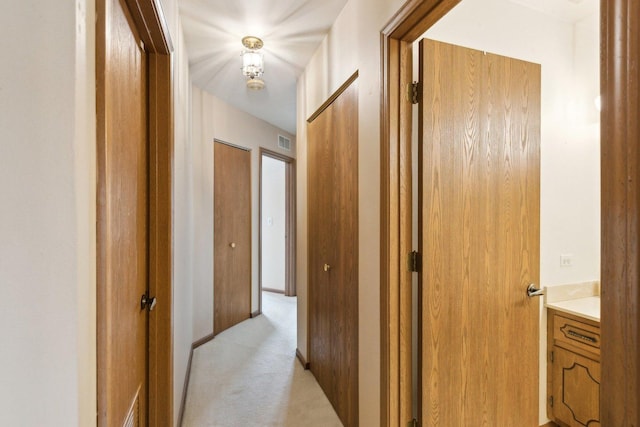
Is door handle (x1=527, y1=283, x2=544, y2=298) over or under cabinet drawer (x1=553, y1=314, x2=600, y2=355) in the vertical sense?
over

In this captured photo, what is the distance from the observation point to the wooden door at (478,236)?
1406mm

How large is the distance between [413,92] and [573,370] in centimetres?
182

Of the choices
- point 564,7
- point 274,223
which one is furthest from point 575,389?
point 274,223

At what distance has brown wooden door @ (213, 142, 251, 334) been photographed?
3447 mm

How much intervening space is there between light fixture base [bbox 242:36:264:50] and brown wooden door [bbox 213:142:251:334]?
1.38 metres

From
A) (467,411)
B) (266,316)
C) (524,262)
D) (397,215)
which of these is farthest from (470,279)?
(266,316)

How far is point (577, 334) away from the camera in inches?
68.1

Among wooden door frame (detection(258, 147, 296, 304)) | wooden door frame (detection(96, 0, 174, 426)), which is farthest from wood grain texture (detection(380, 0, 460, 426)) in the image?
wooden door frame (detection(258, 147, 296, 304))

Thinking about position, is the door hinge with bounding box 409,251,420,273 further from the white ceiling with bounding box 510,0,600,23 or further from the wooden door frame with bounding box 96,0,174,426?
the white ceiling with bounding box 510,0,600,23

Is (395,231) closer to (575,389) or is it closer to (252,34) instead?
(575,389)

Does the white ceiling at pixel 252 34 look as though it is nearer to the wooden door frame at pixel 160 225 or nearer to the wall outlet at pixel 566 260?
the wooden door frame at pixel 160 225
